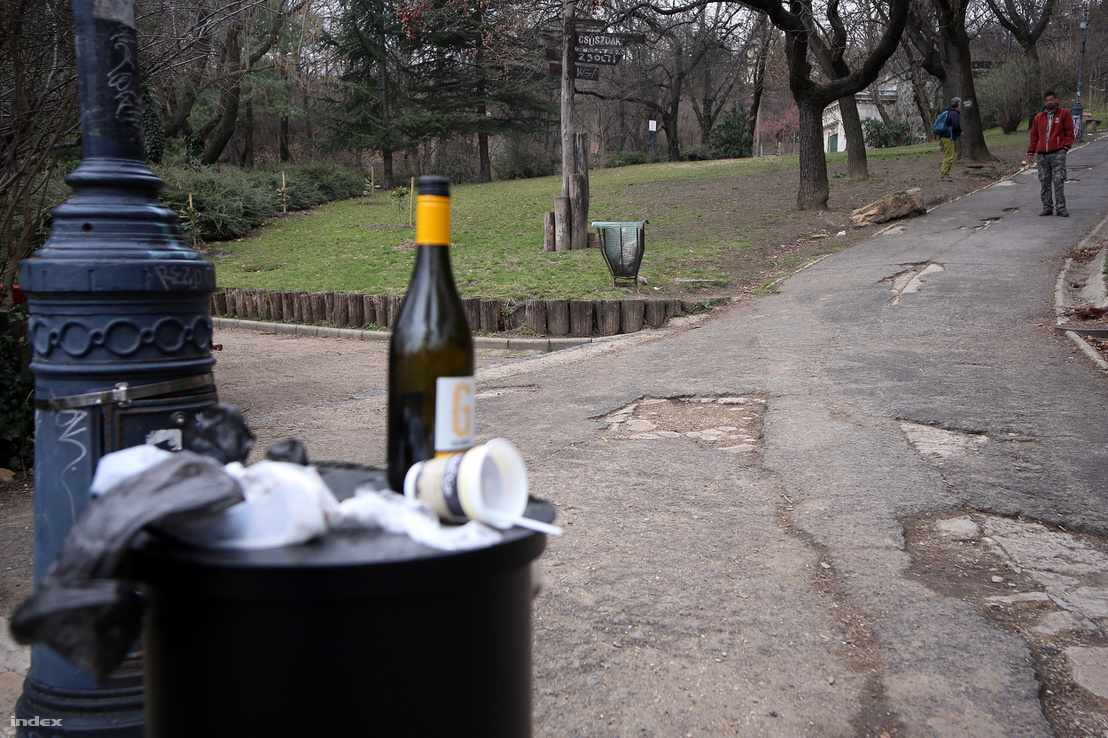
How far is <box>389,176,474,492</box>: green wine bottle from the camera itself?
4.36 feet

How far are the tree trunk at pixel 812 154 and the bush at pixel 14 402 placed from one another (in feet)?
47.4

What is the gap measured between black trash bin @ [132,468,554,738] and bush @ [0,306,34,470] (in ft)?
14.7

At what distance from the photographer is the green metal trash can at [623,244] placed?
1028 centimetres

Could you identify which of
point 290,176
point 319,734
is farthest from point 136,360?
point 290,176

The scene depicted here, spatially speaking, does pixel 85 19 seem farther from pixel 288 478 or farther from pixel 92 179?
Answer: pixel 288 478

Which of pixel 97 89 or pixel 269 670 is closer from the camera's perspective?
pixel 269 670

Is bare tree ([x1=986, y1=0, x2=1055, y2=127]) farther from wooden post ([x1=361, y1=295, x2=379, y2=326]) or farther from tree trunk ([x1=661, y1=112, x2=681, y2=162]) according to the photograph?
wooden post ([x1=361, y1=295, x2=379, y2=326])

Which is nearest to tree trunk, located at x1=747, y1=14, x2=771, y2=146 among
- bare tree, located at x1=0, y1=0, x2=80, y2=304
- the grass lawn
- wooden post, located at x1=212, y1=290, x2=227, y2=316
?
the grass lawn

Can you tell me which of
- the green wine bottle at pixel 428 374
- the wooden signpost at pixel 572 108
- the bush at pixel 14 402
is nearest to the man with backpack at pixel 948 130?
the wooden signpost at pixel 572 108

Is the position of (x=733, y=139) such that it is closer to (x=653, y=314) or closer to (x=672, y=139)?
(x=672, y=139)

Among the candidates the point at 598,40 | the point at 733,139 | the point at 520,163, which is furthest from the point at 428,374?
the point at 733,139

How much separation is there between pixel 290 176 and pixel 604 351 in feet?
71.5

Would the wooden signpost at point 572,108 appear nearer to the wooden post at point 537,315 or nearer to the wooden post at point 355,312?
the wooden post at point 355,312

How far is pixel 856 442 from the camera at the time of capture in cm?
473
